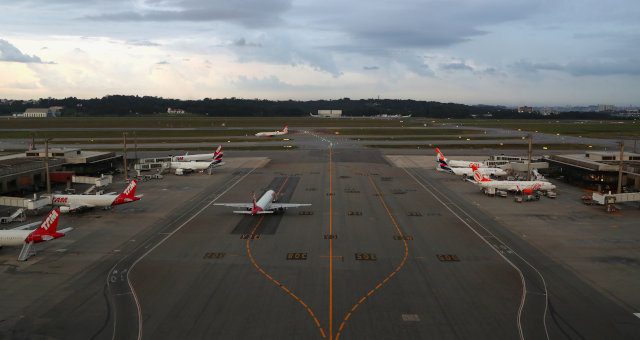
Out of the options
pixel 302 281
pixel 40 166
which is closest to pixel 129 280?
pixel 302 281

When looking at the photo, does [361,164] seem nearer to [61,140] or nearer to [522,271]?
[522,271]

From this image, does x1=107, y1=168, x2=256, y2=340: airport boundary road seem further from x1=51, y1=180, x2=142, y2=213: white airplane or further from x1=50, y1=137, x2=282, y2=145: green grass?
x1=50, y1=137, x2=282, y2=145: green grass

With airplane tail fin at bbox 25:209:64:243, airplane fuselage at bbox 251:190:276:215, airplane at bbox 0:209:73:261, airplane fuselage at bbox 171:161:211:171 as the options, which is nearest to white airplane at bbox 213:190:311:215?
airplane fuselage at bbox 251:190:276:215

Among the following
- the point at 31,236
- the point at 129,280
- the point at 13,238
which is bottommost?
the point at 129,280

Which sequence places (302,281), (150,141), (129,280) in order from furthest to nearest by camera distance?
(150,141), (129,280), (302,281)

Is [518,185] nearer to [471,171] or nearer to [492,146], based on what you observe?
[471,171]

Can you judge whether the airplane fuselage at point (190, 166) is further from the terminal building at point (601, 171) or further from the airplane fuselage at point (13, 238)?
the terminal building at point (601, 171)

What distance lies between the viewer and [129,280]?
117 ft

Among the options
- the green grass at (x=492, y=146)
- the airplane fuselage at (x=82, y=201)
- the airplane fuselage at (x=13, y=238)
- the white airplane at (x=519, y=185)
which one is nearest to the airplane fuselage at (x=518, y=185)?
the white airplane at (x=519, y=185)

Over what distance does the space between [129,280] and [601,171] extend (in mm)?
75357

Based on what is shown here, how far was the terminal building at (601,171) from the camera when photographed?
74.4m

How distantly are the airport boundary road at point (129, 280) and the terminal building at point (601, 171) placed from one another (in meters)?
63.9

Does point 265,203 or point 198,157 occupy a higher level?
point 198,157

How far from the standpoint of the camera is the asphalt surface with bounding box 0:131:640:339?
2798 centimetres
